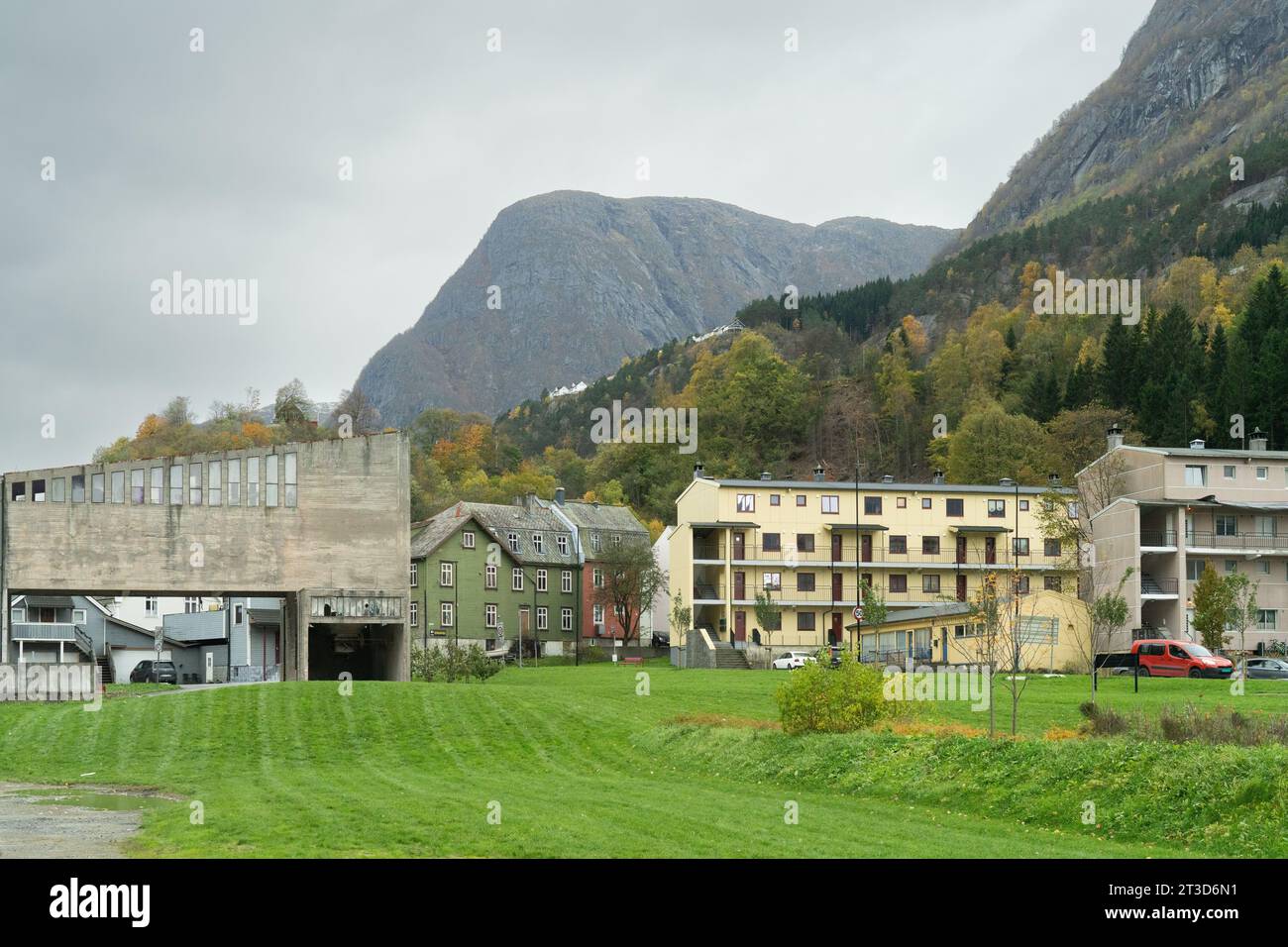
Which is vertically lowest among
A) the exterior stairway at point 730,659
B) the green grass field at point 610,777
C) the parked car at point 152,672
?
the parked car at point 152,672

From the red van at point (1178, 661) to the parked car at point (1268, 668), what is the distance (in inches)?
49.8

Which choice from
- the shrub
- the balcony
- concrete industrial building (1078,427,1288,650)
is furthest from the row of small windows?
the balcony

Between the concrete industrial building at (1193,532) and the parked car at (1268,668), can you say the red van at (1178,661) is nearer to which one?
the parked car at (1268,668)

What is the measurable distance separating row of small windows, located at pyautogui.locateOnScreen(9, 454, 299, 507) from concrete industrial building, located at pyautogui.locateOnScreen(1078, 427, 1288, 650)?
160 ft

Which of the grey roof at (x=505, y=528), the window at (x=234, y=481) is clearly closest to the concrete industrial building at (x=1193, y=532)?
the grey roof at (x=505, y=528)

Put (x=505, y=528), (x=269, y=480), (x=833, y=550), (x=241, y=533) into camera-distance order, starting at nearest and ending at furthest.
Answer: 1. (x=241, y=533)
2. (x=269, y=480)
3. (x=833, y=550)
4. (x=505, y=528)

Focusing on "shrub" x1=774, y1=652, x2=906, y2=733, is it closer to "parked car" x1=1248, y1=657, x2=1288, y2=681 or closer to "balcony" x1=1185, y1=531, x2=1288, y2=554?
"parked car" x1=1248, y1=657, x2=1288, y2=681

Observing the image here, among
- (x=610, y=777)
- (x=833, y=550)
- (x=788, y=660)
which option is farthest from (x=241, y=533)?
(x=833, y=550)

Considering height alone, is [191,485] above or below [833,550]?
above

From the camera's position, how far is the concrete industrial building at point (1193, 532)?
3150 inches

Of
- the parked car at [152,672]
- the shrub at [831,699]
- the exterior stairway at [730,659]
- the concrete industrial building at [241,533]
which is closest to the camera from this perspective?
the shrub at [831,699]

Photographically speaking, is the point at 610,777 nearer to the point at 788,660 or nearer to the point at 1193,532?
the point at 788,660

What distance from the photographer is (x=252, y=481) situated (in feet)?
211

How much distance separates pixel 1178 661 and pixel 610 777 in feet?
126
